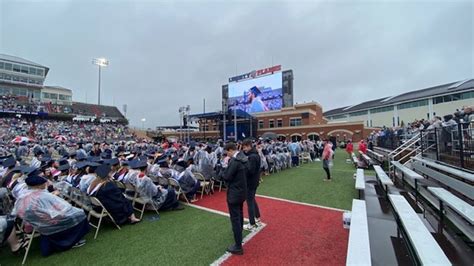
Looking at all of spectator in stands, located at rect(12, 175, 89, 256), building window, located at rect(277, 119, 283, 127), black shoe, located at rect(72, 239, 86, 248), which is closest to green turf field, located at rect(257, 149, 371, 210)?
black shoe, located at rect(72, 239, 86, 248)

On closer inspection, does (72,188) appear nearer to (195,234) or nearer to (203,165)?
(195,234)

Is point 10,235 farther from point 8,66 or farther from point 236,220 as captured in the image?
point 8,66

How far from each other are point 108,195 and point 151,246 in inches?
63.1

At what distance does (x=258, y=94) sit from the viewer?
5462 cm

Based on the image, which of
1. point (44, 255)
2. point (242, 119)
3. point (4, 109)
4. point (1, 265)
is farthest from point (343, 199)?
point (4, 109)

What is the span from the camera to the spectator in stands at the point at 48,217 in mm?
3781

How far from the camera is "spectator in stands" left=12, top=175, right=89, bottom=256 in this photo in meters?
3.78

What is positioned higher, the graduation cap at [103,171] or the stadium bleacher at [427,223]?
the graduation cap at [103,171]

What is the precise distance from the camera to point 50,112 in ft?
164

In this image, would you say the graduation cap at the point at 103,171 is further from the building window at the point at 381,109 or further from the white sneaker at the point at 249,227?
the building window at the point at 381,109

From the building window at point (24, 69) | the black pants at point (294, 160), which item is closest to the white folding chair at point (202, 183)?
the black pants at point (294, 160)

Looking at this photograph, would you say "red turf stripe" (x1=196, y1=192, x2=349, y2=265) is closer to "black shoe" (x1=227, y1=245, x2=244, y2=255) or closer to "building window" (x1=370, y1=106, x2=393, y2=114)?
"black shoe" (x1=227, y1=245, x2=244, y2=255)

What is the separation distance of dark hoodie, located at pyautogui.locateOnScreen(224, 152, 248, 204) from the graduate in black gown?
9.14 feet

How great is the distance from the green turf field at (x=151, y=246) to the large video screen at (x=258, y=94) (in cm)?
4408
